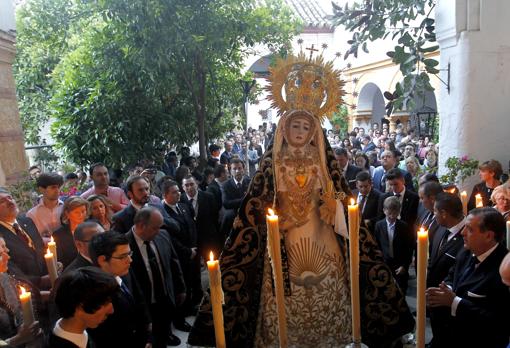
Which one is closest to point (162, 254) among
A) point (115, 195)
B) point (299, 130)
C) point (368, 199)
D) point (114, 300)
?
point (114, 300)

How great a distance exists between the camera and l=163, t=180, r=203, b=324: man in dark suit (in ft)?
15.0

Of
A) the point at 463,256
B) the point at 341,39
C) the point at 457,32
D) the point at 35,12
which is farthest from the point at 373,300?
the point at 341,39

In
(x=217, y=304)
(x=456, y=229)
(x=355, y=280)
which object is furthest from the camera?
(x=456, y=229)

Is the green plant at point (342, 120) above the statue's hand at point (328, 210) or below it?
above

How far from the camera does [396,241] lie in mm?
4375

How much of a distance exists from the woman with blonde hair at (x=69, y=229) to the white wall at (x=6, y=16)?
262cm

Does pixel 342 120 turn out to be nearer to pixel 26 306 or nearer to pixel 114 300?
pixel 114 300

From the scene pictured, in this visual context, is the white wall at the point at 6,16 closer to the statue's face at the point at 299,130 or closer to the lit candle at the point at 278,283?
the statue's face at the point at 299,130

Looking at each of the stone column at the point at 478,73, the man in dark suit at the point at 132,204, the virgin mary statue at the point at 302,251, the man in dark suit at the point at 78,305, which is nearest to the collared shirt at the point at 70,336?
the man in dark suit at the point at 78,305

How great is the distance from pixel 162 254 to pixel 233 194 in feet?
8.08

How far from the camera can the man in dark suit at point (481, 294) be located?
2.43 meters

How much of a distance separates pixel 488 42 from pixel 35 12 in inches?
276

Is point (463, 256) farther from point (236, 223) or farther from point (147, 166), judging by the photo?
point (147, 166)

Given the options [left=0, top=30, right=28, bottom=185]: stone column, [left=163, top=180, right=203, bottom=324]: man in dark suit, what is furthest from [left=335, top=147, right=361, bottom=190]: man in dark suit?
[left=0, top=30, right=28, bottom=185]: stone column
